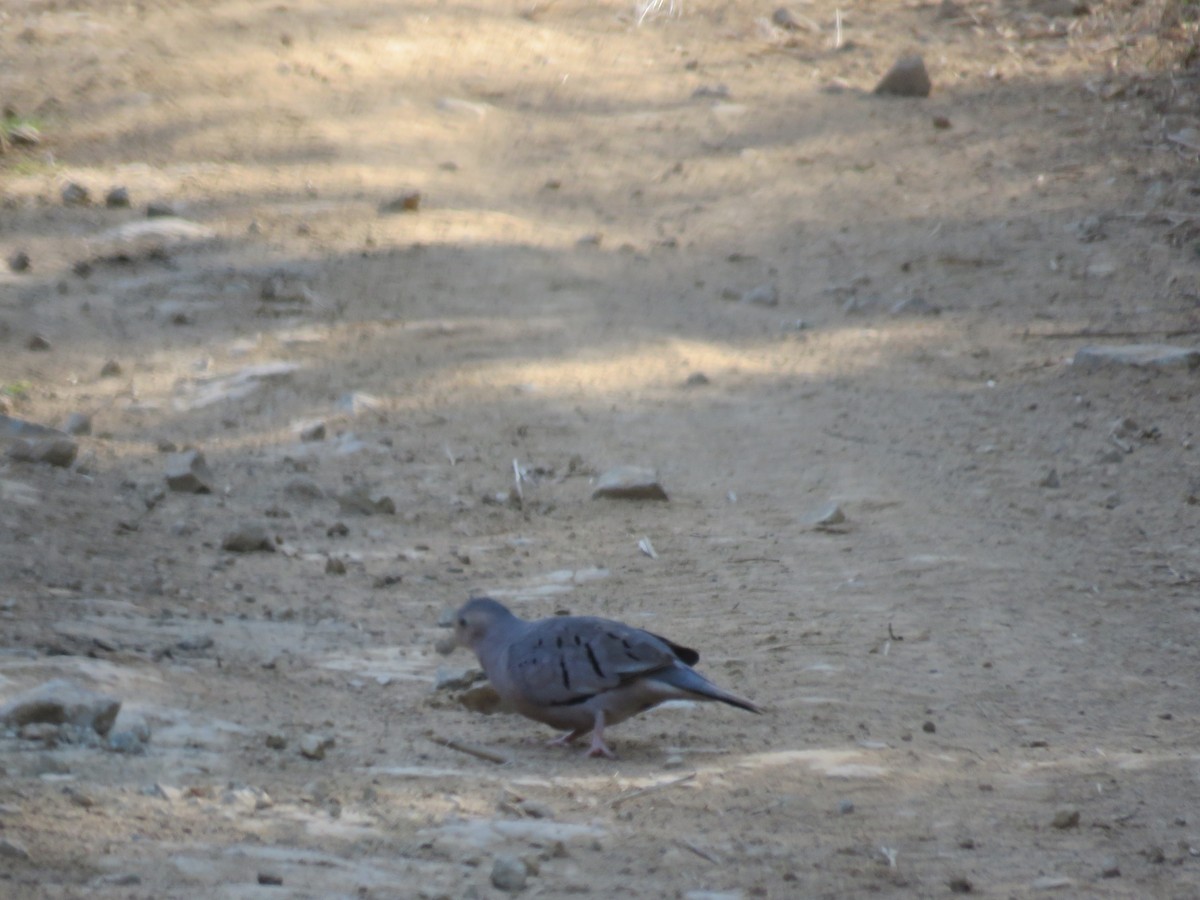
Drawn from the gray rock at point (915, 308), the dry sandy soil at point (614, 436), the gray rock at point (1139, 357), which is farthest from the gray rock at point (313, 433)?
the gray rock at point (1139, 357)

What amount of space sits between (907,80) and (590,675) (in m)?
8.15

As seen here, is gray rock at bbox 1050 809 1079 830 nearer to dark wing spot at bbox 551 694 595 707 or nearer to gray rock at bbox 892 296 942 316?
dark wing spot at bbox 551 694 595 707

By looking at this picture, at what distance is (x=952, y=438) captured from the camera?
6520mm

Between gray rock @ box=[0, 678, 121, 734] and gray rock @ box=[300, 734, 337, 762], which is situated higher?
gray rock @ box=[0, 678, 121, 734]

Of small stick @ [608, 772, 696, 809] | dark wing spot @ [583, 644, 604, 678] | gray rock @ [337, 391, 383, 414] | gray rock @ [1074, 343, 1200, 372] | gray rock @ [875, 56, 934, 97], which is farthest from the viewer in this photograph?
gray rock @ [875, 56, 934, 97]

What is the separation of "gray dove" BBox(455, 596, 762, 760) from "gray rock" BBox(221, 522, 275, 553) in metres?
1.59

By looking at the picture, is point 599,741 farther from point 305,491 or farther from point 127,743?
point 305,491

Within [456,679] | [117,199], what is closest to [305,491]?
[456,679]

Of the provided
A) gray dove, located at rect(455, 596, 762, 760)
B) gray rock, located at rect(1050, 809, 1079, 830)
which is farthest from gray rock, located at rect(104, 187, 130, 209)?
gray rock, located at rect(1050, 809, 1079, 830)

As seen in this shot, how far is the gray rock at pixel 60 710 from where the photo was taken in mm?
3258

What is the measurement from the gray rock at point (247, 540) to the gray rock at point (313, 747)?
1.75 m

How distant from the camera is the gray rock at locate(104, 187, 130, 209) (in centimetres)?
853

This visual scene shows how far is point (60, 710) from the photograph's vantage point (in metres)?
3.28

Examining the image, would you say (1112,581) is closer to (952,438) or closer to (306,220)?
(952,438)
